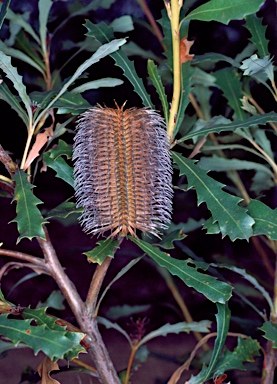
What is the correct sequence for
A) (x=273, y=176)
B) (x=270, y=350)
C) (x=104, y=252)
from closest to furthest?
(x=104, y=252), (x=270, y=350), (x=273, y=176)

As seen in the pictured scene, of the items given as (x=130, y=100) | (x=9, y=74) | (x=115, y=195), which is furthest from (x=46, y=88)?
(x=115, y=195)

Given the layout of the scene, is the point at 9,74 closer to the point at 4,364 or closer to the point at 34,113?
the point at 34,113

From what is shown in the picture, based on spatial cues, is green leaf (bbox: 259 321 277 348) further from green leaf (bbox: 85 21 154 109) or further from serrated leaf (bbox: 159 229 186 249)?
green leaf (bbox: 85 21 154 109)

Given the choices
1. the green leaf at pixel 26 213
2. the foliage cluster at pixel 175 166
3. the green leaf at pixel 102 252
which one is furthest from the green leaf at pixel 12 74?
the green leaf at pixel 102 252

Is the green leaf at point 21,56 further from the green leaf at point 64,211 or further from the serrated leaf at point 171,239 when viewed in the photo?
the serrated leaf at point 171,239

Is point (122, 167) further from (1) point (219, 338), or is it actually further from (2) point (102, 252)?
(1) point (219, 338)

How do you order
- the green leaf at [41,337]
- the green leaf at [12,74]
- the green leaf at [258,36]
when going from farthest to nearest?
the green leaf at [258,36] → the green leaf at [12,74] → the green leaf at [41,337]

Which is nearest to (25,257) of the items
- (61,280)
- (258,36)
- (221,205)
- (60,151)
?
(61,280)
